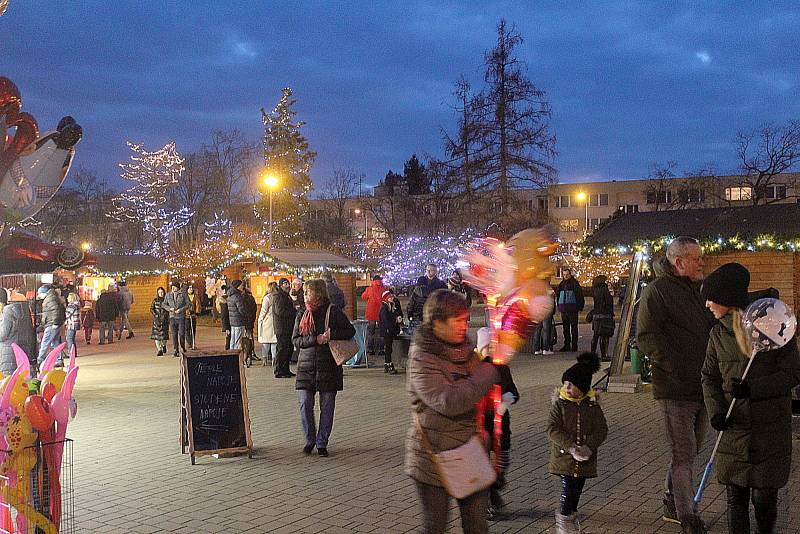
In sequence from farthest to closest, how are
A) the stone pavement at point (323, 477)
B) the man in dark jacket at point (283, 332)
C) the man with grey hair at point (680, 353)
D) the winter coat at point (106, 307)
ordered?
the winter coat at point (106, 307) < the man in dark jacket at point (283, 332) < the stone pavement at point (323, 477) < the man with grey hair at point (680, 353)

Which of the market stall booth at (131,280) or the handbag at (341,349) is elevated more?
the market stall booth at (131,280)

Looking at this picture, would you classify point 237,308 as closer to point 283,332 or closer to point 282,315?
point 282,315

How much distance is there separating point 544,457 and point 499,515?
2.07m

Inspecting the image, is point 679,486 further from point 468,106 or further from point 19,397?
point 468,106

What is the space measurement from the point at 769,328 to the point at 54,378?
455cm

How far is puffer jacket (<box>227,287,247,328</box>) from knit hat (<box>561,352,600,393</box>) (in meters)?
11.4

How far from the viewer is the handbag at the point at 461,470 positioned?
12.9 ft

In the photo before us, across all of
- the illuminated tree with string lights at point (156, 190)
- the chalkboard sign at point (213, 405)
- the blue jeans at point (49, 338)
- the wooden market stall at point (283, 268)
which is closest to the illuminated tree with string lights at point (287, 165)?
the illuminated tree with string lights at point (156, 190)

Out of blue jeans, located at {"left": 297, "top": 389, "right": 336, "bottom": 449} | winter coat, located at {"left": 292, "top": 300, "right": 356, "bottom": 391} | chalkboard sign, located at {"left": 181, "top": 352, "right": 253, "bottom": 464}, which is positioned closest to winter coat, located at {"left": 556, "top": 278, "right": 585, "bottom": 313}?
winter coat, located at {"left": 292, "top": 300, "right": 356, "bottom": 391}

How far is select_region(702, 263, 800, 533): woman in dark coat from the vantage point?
4.66m

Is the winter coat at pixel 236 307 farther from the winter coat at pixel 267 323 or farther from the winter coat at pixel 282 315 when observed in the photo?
the winter coat at pixel 282 315

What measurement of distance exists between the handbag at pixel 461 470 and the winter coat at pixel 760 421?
1.72m

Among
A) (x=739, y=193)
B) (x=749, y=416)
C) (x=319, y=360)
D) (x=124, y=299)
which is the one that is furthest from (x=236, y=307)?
(x=739, y=193)

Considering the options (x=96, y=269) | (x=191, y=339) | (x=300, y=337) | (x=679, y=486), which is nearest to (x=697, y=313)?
(x=679, y=486)
